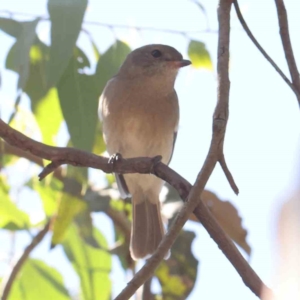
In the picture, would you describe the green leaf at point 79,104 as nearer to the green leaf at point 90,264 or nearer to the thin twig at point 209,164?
the green leaf at point 90,264

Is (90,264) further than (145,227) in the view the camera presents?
No

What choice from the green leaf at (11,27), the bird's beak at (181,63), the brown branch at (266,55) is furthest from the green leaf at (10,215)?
the brown branch at (266,55)

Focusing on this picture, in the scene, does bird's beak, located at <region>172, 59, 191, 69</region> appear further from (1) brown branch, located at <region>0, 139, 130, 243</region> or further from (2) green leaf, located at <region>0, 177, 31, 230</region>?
(2) green leaf, located at <region>0, 177, 31, 230</region>

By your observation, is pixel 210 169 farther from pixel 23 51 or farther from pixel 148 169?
pixel 23 51

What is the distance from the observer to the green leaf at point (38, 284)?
7.16ft

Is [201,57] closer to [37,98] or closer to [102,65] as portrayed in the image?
[102,65]

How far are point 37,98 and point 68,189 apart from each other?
351 millimetres

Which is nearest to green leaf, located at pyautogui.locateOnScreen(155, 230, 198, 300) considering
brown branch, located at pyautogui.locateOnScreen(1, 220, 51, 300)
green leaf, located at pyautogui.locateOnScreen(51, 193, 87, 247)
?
green leaf, located at pyautogui.locateOnScreen(51, 193, 87, 247)

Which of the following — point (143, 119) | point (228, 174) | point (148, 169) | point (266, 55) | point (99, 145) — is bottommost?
point (99, 145)

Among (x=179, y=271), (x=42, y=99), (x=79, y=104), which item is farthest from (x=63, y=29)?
(x=179, y=271)

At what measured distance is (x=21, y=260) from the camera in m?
2.18

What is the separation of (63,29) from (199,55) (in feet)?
2.50

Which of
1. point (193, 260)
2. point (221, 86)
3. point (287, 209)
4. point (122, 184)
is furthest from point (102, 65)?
point (287, 209)

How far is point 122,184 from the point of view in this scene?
2.56 meters
